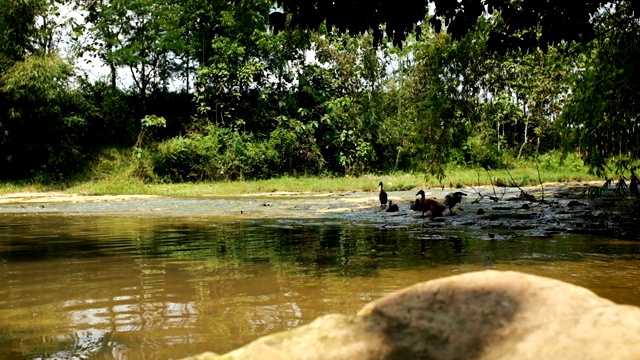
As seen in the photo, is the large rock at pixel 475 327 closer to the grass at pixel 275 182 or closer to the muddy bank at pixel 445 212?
the muddy bank at pixel 445 212

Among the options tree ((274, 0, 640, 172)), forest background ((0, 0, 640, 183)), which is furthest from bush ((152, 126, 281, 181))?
tree ((274, 0, 640, 172))

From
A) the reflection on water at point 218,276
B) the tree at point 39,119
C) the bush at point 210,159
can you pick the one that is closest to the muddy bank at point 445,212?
the reflection on water at point 218,276

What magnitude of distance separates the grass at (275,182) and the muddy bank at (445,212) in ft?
7.98

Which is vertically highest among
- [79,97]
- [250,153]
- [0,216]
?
[79,97]

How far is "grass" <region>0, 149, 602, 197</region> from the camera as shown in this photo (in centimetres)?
1883

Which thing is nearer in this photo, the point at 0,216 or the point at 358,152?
the point at 0,216

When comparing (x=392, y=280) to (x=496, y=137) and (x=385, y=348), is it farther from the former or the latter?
(x=496, y=137)

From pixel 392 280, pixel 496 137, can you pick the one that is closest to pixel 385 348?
pixel 392 280

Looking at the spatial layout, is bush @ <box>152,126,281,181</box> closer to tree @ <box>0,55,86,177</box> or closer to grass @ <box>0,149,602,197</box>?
grass @ <box>0,149,602,197</box>

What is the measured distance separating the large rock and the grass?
49.2ft

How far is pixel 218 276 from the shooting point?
5.05 m

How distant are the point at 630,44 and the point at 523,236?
3.10 m

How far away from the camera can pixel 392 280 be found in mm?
4672

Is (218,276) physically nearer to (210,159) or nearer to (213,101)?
(210,159)
